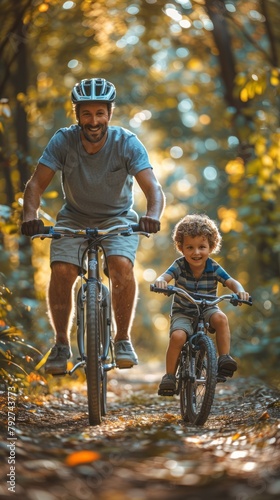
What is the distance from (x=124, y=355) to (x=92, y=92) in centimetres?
196

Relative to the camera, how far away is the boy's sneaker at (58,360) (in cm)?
582

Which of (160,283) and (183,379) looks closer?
(160,283)

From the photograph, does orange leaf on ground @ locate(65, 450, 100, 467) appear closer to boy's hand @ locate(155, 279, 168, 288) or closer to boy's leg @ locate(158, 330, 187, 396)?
boy's hand @ locate(155, 279, 168, 288)

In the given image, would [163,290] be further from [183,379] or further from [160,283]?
[183,379]

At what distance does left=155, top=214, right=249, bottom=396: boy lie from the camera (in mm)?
5719

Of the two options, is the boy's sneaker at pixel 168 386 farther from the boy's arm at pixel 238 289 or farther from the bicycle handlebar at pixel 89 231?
the bicycle handlebar at pixel 89 231

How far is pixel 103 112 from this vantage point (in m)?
→ 6.07

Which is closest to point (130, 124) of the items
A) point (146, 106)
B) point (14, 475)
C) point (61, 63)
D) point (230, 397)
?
point (146, 106)

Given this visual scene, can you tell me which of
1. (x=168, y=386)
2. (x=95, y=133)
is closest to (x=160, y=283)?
(x=168, y=386)

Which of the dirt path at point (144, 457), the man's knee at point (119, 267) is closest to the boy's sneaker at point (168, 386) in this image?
the dirt path at point (144, 457)

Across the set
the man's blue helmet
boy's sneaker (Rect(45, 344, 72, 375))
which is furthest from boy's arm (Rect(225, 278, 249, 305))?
the man's blue helmet

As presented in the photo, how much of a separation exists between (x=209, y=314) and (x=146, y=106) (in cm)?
1527

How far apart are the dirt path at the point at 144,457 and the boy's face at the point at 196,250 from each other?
1155 millimetres

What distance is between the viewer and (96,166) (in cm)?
616
